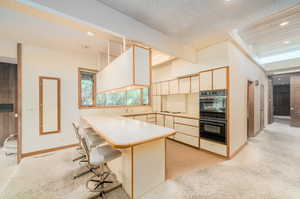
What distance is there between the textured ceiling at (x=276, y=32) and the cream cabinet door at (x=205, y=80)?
5.21 feet

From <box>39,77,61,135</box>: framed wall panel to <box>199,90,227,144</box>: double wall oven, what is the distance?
4.20m

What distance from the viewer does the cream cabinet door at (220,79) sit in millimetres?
2772

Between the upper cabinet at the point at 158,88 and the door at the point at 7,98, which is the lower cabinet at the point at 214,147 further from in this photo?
the door at the point at 7,98

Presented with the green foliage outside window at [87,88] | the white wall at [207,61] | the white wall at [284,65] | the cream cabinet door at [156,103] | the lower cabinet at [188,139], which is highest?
the white wall at [284,65]

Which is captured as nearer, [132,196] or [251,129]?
[132,196]

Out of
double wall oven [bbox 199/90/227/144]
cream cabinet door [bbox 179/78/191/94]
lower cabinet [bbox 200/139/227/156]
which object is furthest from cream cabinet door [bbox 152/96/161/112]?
lower cabinet [bbox 200/139/227/156]

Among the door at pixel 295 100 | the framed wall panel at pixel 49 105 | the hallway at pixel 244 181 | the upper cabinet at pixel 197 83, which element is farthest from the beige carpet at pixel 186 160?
the door at pixel 295 100

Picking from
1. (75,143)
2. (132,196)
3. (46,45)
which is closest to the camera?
(132,196)

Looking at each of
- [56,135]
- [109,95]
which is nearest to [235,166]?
[109,95]

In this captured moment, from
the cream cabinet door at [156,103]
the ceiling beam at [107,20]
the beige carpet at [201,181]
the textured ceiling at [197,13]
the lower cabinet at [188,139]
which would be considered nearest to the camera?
the ceiling beam at [107,20]

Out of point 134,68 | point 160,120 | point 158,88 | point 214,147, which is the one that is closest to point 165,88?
point 158,88

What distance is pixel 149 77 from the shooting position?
2109 mm

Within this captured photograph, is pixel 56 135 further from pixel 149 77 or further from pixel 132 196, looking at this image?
pixel 149 77

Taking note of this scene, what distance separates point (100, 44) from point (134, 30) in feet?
5.03
